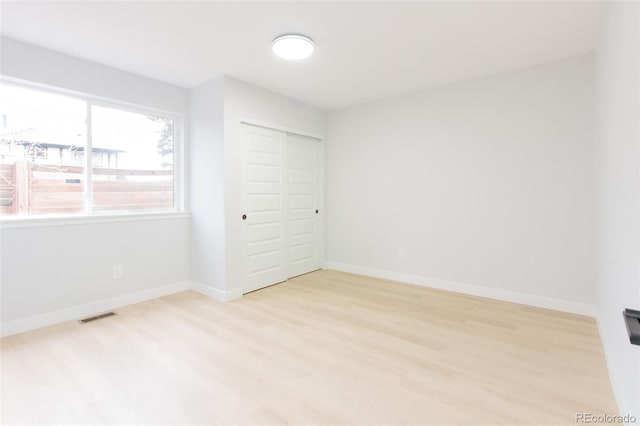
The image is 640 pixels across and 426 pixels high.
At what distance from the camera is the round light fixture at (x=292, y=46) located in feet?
8.38

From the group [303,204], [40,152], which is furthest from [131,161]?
[303,204]

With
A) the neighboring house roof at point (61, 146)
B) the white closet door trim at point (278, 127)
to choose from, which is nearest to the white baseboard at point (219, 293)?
the neighboring house roof at point (61, 146)

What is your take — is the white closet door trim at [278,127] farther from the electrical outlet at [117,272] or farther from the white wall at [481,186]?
the electrical outlet at [117,272]

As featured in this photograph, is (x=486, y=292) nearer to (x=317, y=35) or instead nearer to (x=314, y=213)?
(x=314, y=213)

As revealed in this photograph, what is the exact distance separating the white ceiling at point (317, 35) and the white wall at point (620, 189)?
0.51 meters

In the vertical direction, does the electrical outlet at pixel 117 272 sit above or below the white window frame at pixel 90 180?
below

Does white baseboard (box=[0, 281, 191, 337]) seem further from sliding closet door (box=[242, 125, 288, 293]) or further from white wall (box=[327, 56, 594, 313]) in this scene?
white wall (box=[327, 56, 594, 313])

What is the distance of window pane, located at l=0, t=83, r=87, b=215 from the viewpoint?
106 inches

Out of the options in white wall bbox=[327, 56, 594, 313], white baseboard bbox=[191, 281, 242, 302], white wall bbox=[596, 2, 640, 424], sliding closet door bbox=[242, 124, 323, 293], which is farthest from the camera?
sliding closet door bbox=[242, 124, 323, 293]

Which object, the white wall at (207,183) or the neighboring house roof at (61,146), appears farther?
the white wall at (207,183)

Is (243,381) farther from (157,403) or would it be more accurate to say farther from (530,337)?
(530,337)

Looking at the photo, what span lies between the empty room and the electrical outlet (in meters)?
0.06

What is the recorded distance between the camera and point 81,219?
300 cm
